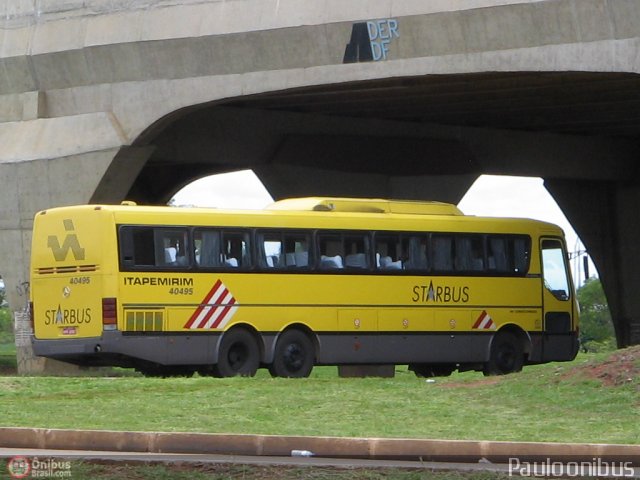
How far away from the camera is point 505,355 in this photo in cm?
2972

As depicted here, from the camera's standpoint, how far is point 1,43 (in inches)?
1526

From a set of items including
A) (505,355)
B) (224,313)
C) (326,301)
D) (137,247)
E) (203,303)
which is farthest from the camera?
(505,355)

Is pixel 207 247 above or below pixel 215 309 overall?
above

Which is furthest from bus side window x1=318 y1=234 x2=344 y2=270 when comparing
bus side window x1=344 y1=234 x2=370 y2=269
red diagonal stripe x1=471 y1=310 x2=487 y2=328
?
red diagonal stripe x1=471 y1=310 x2=487 y2=328

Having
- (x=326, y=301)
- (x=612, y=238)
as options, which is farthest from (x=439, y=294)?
(x=612, y=238)

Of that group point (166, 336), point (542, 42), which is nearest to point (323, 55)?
point (542, 42)

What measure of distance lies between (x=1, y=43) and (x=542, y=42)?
571 inches

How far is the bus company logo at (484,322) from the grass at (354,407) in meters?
7.89

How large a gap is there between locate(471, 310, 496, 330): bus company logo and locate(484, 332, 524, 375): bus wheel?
31cm

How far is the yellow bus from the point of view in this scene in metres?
25.1

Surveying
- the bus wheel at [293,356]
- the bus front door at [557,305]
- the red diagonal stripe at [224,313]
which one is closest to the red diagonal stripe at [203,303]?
the red diagonal stripe at [224,313]

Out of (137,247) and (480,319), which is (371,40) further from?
(137,247)

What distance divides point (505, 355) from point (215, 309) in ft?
21.7

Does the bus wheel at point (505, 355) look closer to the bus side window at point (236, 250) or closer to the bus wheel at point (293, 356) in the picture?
the bus wheel at point (293, 356)
